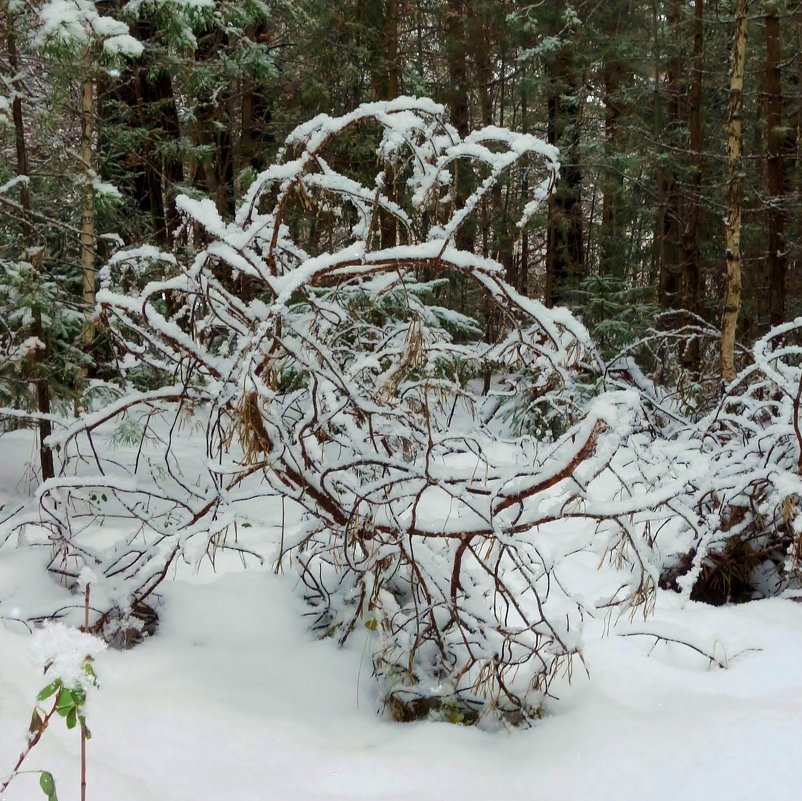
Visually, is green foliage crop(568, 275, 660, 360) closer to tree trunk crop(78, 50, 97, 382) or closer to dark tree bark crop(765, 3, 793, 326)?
dark tree bark crop(765, 3, 793, 326)

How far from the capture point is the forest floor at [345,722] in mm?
2018

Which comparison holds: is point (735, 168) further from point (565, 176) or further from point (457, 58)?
point (457, 58)

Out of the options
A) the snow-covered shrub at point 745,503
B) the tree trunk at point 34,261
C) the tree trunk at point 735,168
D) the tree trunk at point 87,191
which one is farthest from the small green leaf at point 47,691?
the tree trunk at point 735,168

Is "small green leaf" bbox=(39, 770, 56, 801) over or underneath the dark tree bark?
underneath

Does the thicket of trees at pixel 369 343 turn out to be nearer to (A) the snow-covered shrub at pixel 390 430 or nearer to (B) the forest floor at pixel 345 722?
(A) the snow-covered shrub at pixel 390 430

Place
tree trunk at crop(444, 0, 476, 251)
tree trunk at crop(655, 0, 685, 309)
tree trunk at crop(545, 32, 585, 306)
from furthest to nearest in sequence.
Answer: tree trunk at crop(545, 32, 585, 306)
tree trunk at crop(444, 0, 476, 251)
tree trunk at crop(655, 0, 685, 309)

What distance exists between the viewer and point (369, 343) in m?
3.81

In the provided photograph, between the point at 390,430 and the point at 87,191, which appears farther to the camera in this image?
the point at 87,191

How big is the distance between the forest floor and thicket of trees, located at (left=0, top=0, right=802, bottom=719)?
0.61 feet

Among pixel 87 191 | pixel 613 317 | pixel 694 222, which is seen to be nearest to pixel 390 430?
pixel 87 191

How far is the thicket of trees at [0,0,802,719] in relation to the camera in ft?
7.88

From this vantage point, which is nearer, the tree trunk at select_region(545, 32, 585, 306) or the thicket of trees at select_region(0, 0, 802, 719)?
the thicket of trees at select_region(0, 0, 802, 719)

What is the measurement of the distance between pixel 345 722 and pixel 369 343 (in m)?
1.97

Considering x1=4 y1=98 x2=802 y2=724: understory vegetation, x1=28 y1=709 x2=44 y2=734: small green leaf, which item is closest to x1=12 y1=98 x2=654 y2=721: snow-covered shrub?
x1=4 y1=98 x2=802 y2=724: understory vegetation
